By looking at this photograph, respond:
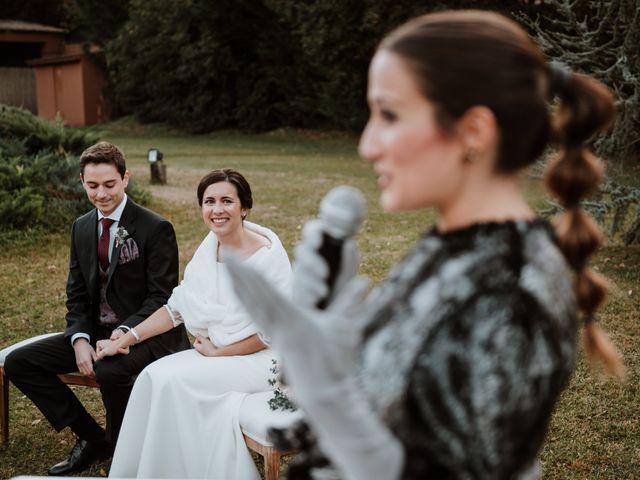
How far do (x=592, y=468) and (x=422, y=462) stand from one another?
366 cm

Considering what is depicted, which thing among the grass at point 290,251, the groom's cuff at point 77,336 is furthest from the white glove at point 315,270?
the groom's cuff at point 77,336

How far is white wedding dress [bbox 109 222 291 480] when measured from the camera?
12.6 feet

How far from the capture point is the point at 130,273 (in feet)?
15.3

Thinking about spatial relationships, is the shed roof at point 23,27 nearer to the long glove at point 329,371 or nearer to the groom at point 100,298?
the groom at point 100,298

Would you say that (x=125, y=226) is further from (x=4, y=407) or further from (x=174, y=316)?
(x=4, y=407)

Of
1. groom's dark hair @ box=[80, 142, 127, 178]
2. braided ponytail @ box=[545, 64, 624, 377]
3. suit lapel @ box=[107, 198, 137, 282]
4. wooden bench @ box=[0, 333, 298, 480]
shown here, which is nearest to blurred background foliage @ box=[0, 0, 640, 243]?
groom's dark hair @ box=[80, 142, 127, 178]

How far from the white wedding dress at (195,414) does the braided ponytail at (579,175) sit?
8.56 ft

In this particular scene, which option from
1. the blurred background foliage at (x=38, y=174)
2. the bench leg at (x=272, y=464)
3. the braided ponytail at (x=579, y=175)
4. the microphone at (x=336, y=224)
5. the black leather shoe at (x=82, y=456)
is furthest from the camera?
the blurred background foliage at (x=38, y=174)

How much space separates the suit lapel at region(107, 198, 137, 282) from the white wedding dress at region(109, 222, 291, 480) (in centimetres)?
78

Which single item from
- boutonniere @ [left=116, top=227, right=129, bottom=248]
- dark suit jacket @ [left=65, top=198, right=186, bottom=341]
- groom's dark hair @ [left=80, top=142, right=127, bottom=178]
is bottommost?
dark suit jacket @ [left=65, top=198, right=186, bottom=341]

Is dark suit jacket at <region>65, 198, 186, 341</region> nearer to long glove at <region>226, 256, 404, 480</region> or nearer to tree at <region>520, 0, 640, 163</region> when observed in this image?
long glove at <region>226, 256, 404, 480</region>

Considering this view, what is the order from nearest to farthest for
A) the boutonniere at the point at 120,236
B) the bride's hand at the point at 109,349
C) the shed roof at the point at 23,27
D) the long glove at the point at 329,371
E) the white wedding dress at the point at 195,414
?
the long glove at the point at 329,371 < the white wedding dress at the point at 195,414 < the bride's hand at the point at 109,349 < the boutonniere at the point at 120,236 < the shed roof at the point at 23,27

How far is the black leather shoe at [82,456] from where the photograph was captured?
4512mm

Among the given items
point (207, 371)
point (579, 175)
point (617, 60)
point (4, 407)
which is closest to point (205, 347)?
point (207, 371)
